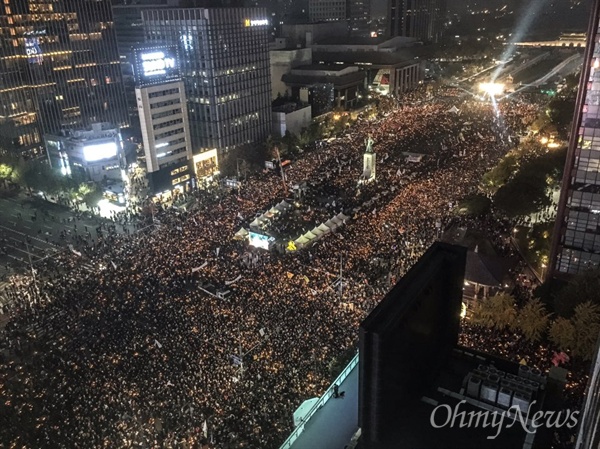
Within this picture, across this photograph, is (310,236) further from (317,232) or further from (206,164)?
(206,164)

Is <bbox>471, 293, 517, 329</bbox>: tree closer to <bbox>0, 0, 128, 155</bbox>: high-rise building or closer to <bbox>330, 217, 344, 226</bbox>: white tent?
<bbox>330, 217, 344, 226</bbox>: white tent

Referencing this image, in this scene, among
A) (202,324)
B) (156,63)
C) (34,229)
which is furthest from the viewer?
(156,63)

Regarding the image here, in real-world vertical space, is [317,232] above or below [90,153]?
below

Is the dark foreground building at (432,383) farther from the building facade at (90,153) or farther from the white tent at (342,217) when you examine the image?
the building facade at (90,153)

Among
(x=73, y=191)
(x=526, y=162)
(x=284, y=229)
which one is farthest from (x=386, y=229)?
(x=73, y=191)

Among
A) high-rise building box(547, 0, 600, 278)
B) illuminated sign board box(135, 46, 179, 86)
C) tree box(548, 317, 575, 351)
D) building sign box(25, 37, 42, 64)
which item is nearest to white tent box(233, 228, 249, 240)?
high-rise building box(547, 0, 600, 278)

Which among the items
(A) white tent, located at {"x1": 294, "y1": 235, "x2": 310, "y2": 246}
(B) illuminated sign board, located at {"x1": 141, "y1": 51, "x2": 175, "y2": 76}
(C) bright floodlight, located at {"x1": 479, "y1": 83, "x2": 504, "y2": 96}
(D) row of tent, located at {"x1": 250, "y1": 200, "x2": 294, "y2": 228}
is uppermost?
(B) illuminated sign board, located at {"x1": 141, "y1": 51, "x2": 175, "y2": 76}

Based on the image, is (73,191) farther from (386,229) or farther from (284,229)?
(386,229)

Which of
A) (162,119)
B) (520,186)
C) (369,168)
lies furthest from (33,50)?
(520,186)
